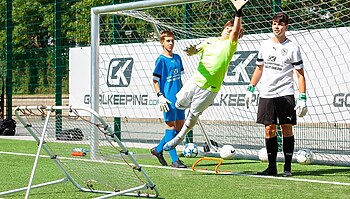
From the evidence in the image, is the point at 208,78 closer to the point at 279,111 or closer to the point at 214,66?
the point at 214,66

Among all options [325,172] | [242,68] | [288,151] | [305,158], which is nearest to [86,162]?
[288,151]

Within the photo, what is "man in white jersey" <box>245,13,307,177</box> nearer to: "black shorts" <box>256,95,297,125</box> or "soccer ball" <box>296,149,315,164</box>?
"black shorts" <box>256,95,297,125</box>

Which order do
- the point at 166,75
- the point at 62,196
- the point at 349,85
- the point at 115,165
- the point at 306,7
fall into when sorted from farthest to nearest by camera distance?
1. the point at 306,7
2. the point at 349,85
3. the point at 166,75
4. the point at 115,165
5. the point at 62,196

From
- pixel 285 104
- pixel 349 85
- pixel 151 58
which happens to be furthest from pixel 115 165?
pixel 151 58

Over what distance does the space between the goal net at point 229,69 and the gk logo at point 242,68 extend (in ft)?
0.05

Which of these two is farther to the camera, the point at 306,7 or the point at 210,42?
the point at 306,7

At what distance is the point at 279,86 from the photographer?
8.21m

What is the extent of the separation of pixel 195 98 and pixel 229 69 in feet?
11.6

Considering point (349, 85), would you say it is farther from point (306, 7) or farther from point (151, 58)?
point (151, 58)

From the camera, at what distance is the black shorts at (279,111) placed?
322 inches

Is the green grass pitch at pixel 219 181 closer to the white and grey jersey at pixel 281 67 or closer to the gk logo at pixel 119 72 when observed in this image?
the white and grey jersey at pixel 281 67

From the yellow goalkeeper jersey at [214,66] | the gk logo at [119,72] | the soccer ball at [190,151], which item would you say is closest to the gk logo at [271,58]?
the yellow goalkeeper jersey at [214,66]

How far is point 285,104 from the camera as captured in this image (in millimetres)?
8188

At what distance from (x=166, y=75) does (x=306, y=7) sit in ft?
8.62
